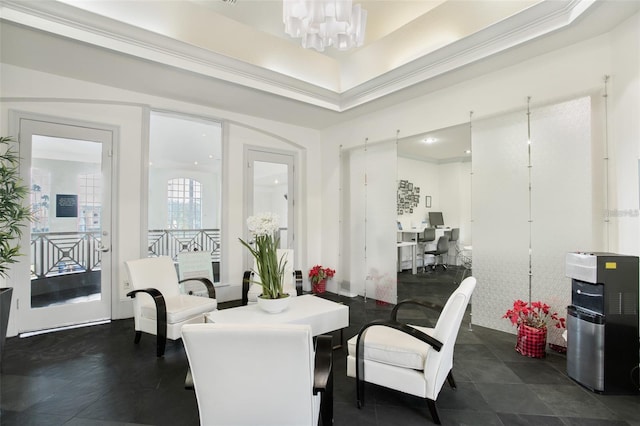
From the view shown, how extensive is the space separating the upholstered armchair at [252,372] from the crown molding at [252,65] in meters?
3.24

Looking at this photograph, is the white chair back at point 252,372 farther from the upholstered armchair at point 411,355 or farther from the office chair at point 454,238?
the office chair at point 454,238

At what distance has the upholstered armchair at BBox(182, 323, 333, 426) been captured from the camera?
127 centimetres

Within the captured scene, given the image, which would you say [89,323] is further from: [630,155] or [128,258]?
[630,155]

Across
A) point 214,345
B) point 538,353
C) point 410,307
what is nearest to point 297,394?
point 214,345

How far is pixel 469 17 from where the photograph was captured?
3.37 m

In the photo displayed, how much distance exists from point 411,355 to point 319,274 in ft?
11.7

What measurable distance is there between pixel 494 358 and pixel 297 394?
98.5 inches

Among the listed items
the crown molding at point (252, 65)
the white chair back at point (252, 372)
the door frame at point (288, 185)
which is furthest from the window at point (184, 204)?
the white chair back at point (252, 372)

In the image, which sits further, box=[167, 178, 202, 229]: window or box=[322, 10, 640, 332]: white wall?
box=[167, 178, 202, 229]: window

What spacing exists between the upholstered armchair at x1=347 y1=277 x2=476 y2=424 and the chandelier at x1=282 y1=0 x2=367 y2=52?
89.5 inches

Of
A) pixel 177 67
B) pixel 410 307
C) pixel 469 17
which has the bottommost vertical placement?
pixel 410 307

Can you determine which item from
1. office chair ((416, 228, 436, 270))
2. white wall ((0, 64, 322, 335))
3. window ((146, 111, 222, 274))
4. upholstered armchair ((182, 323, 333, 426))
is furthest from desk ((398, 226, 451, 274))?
upholstered armchair ((182, 323, 333, 426))

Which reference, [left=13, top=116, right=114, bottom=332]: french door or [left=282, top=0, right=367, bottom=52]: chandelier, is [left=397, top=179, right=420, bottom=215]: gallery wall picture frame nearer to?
[left=282, top=0, right=367, bottom=52]: chandelier

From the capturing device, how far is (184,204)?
544cm
